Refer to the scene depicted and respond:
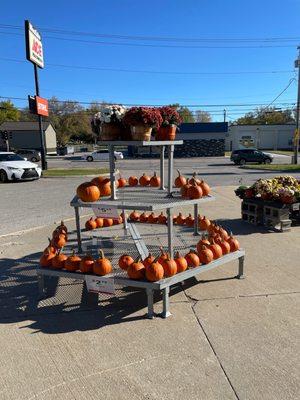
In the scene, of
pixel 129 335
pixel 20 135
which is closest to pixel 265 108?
pixel 20 135

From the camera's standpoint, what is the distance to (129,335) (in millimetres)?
3531

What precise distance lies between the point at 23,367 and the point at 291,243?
4913 mm

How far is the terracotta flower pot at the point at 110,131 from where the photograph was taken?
13.9ft

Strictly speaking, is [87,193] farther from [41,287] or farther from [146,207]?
[41,287]

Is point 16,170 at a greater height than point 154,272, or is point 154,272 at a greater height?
point 154,272

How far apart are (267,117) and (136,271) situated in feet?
325

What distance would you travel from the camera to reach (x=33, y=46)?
2427 cm

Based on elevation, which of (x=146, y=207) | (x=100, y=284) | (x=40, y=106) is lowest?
(x=100, y=284)

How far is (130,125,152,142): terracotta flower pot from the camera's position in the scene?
4.09m

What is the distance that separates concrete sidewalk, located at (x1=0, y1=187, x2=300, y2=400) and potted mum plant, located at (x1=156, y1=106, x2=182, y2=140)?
74.3 inches

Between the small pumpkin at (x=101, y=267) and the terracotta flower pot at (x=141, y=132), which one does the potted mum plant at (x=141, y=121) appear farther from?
the small pumpkin at (x=101, y=267)

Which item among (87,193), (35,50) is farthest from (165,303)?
(35,50)

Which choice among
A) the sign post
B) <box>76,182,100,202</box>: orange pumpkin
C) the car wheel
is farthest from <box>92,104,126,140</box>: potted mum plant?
the sign post

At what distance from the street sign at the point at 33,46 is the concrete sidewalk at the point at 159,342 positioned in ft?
72.4
